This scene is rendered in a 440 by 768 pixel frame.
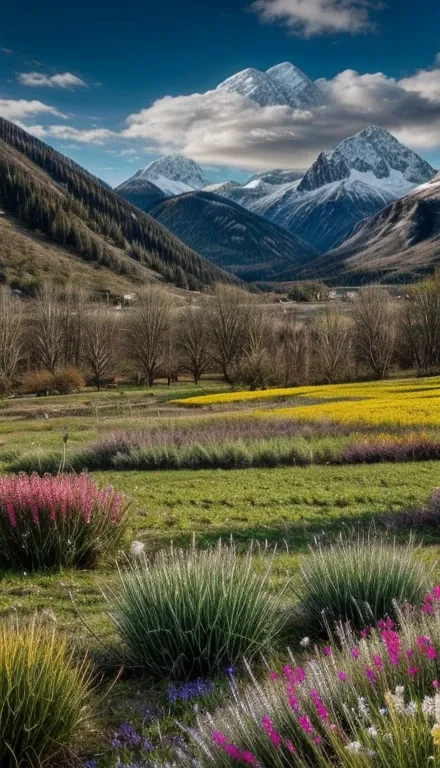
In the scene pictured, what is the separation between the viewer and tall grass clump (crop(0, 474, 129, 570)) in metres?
8.45

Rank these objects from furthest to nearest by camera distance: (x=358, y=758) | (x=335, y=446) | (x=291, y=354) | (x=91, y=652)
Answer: (x=291, y=354) < (x=335, y=446) < (x=91, y=652) < (x=358, y=758)

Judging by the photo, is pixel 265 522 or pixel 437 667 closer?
pixel 437 667

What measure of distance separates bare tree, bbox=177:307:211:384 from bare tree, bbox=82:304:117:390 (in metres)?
7.38

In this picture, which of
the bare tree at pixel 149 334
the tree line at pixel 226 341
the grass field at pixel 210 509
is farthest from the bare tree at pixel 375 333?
the grass field at pixel 210 509

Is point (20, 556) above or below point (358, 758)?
below

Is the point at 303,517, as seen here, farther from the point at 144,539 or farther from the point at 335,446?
the point at 335,446

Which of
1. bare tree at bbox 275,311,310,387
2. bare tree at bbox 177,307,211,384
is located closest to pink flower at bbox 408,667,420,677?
bare tree at bbox 275,311,310,387

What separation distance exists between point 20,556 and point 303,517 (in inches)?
219

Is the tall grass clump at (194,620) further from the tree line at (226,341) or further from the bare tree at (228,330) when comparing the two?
the bare tree at (228,330)

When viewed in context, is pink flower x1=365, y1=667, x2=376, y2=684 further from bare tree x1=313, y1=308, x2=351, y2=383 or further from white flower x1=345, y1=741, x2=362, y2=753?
bare tree x1=313, y1=308, x2=351, y2=383

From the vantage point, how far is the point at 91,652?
17.7 feet

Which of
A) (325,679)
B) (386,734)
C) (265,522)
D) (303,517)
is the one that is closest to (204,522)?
(265,522)

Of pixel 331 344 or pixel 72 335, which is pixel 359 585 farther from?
pixel 72 335

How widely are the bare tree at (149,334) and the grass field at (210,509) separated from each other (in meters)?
32.7
